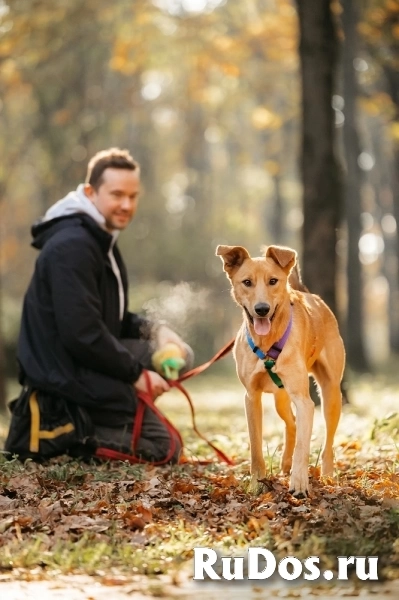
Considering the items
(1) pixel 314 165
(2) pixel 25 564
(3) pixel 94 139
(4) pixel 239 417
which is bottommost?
(2) pixel 25 564

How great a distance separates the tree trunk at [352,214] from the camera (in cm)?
1964

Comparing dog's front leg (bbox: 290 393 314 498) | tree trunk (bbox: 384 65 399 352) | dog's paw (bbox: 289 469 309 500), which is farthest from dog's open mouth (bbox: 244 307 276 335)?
tree trunk (bbox: 384 65 399 352)

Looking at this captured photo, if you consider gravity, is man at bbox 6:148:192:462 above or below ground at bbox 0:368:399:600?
above

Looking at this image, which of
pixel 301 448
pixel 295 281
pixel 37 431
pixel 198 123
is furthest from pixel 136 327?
pixel 198 123

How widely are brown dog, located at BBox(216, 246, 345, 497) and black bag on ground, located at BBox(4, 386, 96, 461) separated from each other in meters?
1.69

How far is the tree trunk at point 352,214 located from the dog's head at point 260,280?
541 inches

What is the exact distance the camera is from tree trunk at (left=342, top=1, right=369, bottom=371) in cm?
1964

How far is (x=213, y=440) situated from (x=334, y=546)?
15.0ft

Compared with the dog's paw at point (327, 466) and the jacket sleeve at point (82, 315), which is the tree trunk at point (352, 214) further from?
the dog's paw at point (327, 466)

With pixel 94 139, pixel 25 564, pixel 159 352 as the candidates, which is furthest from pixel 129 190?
pixel 94 139

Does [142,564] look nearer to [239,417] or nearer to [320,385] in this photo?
[320,385]

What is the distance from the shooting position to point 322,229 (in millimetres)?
12172

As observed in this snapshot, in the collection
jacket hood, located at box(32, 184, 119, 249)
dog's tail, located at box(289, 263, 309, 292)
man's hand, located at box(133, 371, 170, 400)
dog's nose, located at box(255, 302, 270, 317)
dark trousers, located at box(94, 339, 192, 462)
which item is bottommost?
dark trousers, located at box(94, 339, 192, 462)

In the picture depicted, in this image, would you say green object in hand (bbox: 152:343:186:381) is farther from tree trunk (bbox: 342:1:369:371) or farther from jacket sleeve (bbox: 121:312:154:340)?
tree trunk (bbox: 342:1:369:371)
